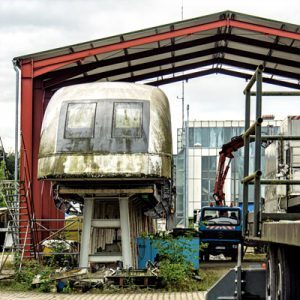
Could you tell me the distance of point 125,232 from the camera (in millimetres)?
20422

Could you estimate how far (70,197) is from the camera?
22.7m

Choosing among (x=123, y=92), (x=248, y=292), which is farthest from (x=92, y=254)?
(x=248, y=292)

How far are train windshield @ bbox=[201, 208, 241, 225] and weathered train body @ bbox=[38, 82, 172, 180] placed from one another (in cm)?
1096

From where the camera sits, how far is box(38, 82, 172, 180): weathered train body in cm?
1916

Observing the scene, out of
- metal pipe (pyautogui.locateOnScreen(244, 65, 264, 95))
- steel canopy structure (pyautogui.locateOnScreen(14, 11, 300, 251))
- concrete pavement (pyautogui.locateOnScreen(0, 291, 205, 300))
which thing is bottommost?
concrete pavement (pyautogui.locateOnScreen(0, 291, 205, 300))

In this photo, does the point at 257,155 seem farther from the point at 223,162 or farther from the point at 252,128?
the point at 223,162

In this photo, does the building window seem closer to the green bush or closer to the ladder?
the ladder

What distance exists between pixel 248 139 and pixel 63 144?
1249cm


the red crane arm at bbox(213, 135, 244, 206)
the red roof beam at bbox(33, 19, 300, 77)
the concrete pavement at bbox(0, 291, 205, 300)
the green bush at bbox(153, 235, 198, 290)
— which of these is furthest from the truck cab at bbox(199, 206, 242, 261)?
the concrete pavement at bbox(0, 291, 205, 300)

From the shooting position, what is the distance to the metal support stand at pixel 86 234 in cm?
2056

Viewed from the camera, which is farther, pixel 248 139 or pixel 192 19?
pixel 192 19

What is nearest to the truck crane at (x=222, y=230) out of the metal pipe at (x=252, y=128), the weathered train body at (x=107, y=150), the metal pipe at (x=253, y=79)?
the weathered train body at (x=107, y=150)

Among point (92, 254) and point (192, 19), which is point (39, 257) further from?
point (192, 19)

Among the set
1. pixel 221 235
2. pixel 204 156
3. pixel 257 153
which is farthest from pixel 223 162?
pixel 204 156
